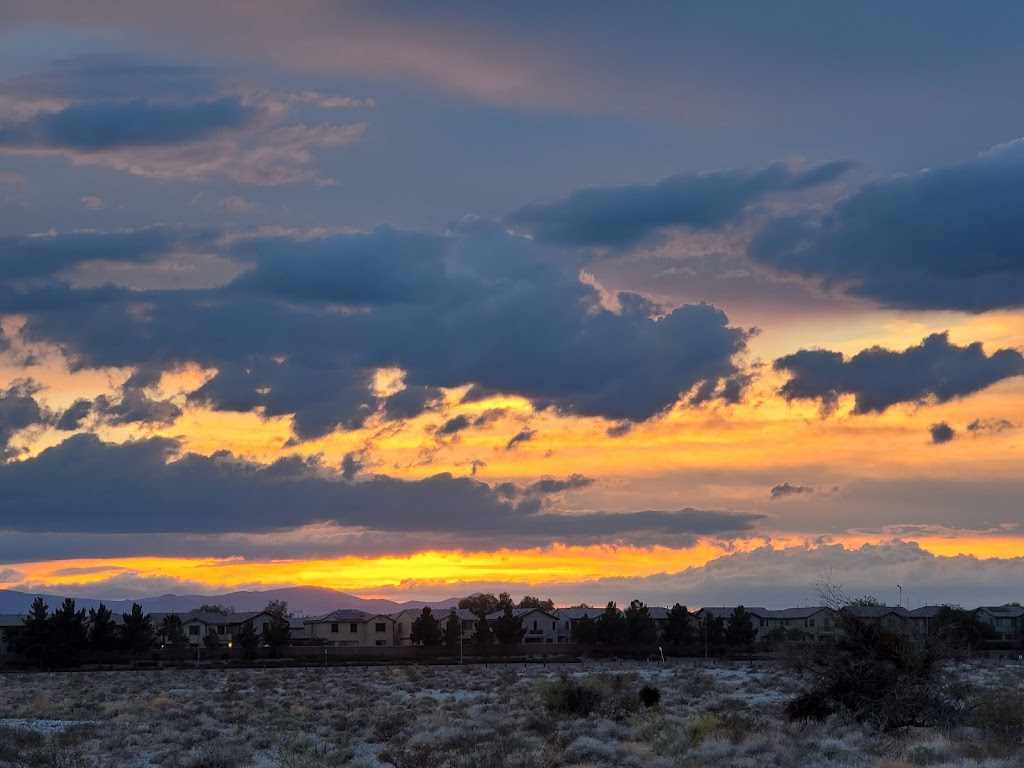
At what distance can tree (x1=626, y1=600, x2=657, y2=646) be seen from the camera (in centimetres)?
13288

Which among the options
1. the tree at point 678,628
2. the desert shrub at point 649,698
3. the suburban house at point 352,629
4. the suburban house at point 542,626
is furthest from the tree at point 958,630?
the suburban house at point 352,629

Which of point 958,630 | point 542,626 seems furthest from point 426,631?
point 958,630

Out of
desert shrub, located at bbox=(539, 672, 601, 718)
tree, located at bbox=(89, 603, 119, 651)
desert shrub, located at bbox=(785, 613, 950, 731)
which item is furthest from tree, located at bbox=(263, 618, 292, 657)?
desert shrub, located at bbox=(785, 613, 950, 731)

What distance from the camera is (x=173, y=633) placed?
138 m

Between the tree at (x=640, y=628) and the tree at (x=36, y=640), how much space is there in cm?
6092

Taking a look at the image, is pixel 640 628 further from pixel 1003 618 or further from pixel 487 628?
pixel 1003 618

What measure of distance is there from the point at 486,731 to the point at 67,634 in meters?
85.2

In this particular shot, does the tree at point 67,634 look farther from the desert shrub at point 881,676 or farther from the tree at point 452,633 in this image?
the desert shrub at point 881,676

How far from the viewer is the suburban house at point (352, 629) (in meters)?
158

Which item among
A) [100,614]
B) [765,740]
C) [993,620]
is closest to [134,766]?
[765,740]

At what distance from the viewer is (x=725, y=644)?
133 meters

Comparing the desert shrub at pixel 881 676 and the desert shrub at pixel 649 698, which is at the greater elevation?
the desert shrub at pixel 881 676

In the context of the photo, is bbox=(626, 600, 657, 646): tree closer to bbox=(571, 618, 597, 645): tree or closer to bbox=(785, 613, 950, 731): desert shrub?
bbox=(571, 618, 597, 645): tree

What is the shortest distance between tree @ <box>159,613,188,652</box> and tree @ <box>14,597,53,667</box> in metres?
21.0
